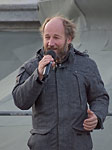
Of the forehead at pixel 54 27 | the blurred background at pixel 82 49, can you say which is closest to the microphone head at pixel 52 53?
the forehead at pixel 54 27

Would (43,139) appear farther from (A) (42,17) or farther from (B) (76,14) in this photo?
(A) (42,17)

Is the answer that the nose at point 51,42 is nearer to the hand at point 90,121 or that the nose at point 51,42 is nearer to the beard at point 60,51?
the beard at point 60,51

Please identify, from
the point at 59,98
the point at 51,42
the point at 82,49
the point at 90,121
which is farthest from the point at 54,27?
the point at 82,49

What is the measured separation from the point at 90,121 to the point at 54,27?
545 mm

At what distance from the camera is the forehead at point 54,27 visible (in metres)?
2.46

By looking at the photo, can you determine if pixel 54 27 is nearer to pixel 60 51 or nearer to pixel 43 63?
pixel 60 51

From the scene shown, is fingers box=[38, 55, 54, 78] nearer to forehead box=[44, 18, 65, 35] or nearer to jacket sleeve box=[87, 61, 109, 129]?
forehead box=[44, 18, 65, 35]

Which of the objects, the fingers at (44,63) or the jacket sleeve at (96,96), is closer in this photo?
the fingers at (44,63)

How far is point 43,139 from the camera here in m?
2.44

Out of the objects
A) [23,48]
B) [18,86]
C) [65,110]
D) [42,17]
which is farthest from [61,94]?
[23,48]

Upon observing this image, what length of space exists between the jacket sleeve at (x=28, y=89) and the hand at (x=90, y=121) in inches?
11.6

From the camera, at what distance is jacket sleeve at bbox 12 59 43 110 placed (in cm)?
235

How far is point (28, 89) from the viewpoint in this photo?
2.37 metres

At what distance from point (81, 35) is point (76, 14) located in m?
0.23
